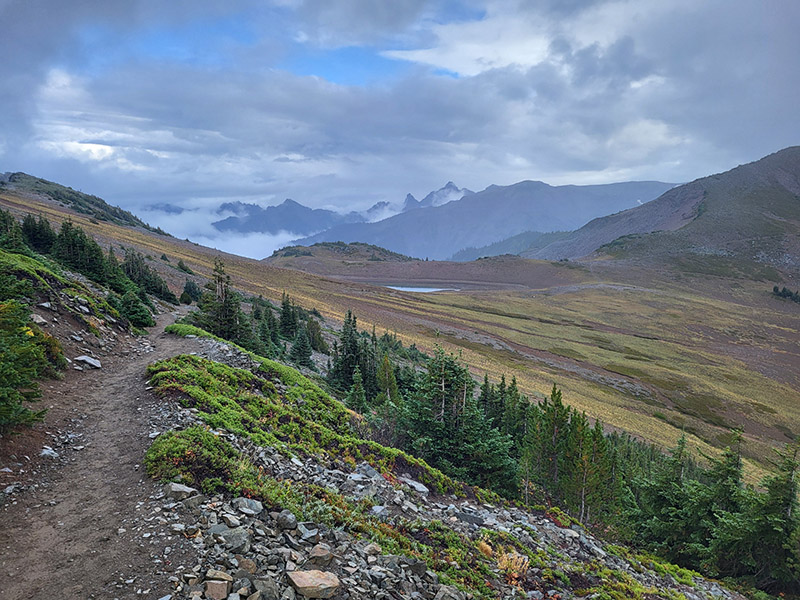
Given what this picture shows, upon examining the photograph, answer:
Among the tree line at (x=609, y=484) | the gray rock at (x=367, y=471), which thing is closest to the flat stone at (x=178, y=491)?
the gray rock at (x=367, y=471)

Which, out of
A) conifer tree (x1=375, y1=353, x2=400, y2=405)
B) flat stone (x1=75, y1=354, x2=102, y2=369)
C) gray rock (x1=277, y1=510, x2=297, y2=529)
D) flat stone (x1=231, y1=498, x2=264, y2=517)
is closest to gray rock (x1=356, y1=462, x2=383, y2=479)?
gray rock (x1=277, y1=510, x2=297, y2=529)

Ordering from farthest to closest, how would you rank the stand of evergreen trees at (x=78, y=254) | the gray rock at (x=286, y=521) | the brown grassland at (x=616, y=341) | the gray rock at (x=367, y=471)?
1. the brown grassland at (x=616, y=341)
2. the stand of evergreen trees at (x=78, y=254)
3. the gray rock at (x=367, y=471)
4. the gray rock at (x=286, y=521)

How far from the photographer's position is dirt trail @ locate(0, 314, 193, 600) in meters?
5.58

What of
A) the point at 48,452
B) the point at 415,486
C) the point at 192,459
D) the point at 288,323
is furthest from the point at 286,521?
the point at 288,323

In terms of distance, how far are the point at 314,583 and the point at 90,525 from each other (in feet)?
13.4

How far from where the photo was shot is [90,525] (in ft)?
22.3

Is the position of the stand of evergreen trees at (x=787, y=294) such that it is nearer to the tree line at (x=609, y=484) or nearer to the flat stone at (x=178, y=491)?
the tree line at (x=609, y=484)

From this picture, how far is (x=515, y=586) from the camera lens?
9.34m

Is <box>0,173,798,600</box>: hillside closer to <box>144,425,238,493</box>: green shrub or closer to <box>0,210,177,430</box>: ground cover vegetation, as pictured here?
<box>144,425,238,493</box>: green shrub

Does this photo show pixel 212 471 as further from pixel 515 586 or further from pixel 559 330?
pixel 559 330

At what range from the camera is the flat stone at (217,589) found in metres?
5.36

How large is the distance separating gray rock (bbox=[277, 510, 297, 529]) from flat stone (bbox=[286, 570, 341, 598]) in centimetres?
124

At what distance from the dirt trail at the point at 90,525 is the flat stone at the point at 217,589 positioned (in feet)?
1.99

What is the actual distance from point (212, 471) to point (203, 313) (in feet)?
69.0
